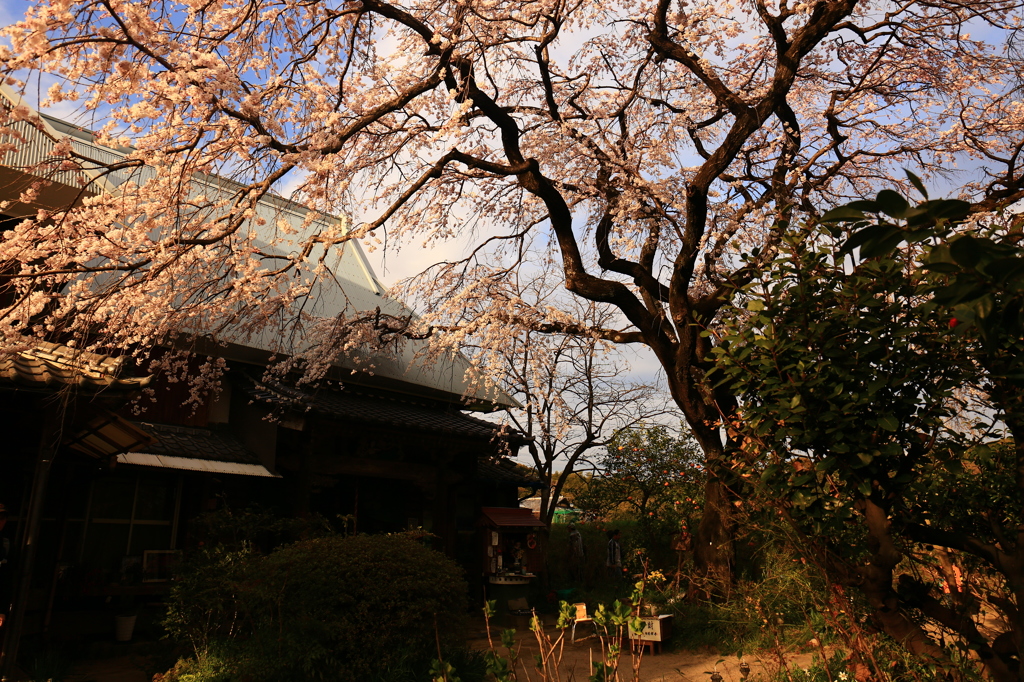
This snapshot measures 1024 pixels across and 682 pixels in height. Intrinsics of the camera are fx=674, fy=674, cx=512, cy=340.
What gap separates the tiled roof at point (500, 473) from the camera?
1323 cm

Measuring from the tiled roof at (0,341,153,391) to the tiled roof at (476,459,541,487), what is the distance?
8640mm

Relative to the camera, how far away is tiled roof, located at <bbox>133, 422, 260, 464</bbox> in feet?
28.8

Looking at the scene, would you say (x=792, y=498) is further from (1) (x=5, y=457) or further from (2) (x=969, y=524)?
(1) (x=5, y=457)

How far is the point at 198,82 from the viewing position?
13.7 feet

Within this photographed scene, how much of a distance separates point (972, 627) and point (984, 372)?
1.30m

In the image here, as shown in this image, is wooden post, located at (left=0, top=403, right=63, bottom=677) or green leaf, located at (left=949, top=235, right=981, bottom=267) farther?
wooden post, located at (left=0, top=403, right=63, bottom=677)

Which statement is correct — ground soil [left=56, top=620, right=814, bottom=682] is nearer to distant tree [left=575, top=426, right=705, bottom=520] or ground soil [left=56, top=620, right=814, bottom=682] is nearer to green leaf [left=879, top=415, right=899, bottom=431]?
green leaf [left=879, top=415, right=899, bottom=431]

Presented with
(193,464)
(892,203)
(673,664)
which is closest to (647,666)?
(673,664)

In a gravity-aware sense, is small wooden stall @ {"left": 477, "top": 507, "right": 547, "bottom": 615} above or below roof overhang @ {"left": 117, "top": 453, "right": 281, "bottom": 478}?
below

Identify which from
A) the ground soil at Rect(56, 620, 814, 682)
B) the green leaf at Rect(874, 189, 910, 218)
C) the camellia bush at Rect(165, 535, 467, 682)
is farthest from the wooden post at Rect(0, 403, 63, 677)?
the green leaf at Rect(874, 189, 910, 218)

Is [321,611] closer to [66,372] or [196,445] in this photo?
[66,372]

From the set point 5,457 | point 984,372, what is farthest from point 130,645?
point 984,372

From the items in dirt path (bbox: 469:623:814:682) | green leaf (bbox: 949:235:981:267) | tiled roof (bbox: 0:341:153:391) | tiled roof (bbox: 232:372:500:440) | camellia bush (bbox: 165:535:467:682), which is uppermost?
tiled roof (bbox: 232:372:500:440)

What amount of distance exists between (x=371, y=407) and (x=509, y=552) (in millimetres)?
3964
